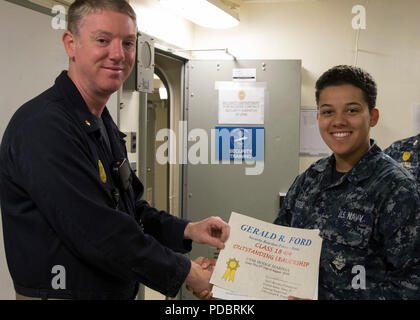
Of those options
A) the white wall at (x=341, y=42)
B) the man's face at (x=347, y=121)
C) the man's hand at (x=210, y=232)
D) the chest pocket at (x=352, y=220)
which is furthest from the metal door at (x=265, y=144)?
the chest pocket at (x=352, y=220)

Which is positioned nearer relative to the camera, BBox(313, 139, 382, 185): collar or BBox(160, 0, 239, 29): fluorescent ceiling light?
BBox(313, 139, 382, 185): collar

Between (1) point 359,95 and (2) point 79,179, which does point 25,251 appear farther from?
(1) point 359,95

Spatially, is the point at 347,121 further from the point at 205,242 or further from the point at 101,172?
the point at 101,172

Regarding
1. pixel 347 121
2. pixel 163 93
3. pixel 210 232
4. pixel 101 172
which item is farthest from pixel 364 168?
pixel 163 93

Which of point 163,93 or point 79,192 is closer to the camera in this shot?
point 79,192

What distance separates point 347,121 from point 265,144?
2.04 metres

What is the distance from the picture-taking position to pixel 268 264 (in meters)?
1.38

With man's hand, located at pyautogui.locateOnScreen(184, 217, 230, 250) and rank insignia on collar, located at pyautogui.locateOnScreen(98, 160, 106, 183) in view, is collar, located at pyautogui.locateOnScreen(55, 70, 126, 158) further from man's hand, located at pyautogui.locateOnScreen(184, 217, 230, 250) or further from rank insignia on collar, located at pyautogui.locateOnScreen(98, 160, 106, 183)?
man's hand, located at pyautogui.locateOnScreen(184, 217, 230, 250)

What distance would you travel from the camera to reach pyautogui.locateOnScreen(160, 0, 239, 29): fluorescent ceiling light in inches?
116

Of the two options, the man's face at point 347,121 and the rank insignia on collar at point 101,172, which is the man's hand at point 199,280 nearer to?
the rank insignia on collar at point 101,172

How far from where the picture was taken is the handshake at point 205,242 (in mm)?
1423

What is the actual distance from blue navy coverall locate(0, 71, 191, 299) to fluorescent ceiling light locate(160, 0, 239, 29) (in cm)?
188

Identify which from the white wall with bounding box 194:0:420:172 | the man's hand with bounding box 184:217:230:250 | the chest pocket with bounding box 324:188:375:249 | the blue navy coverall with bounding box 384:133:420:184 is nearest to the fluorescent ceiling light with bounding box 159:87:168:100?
the white wall with bounding box 194:0:420:172

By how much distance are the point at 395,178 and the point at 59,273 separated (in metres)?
1.13
